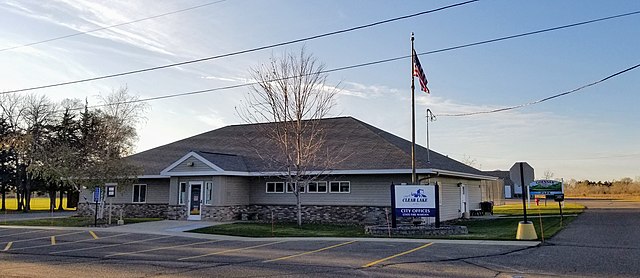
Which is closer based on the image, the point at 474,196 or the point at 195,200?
the point at 195,200

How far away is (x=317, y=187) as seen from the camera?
2758 centimetres

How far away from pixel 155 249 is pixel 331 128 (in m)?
17.9

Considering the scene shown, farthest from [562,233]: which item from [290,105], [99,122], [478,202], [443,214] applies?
[99,122]

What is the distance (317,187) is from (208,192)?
5739 millimetres

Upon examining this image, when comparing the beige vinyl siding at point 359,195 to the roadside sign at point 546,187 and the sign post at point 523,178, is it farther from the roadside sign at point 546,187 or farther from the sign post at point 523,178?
A: the roadside sign at point 546,187

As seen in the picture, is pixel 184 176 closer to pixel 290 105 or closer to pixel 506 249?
pixel 290 105

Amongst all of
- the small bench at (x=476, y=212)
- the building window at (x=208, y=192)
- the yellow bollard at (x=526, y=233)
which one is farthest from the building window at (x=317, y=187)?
the yellow bollard at (x=526, y=233)

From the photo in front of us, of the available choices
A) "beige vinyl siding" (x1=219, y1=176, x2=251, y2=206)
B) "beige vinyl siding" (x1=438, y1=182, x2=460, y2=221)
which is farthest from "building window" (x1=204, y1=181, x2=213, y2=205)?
"beige vinyl siding" (x1=438, y1=182, x2=460, y2=221)

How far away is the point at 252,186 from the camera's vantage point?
2956 cm

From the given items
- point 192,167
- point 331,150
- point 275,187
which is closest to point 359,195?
point 331,150

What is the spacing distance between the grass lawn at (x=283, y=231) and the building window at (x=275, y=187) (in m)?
3.74

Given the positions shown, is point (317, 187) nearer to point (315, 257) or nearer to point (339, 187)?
point (339, 187)

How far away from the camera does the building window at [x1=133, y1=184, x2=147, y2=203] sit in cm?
3222

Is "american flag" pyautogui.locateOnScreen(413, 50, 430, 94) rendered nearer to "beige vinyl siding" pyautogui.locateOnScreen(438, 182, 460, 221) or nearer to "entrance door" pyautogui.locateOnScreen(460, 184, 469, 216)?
"beige vinyl siding" pyautogui.locateOnScreen(438, 182, 460, 221)
